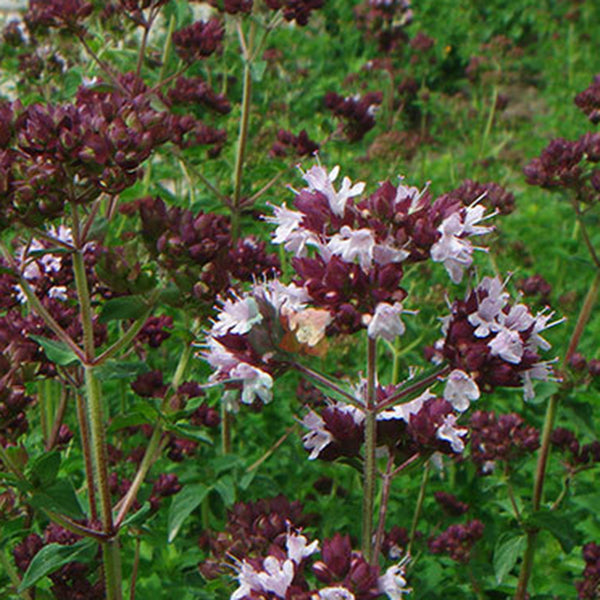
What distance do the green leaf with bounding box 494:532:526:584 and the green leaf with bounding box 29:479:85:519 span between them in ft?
4.30

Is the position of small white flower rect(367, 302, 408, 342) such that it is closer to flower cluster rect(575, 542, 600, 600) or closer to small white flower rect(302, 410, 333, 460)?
small white flower rect(302, 410, 333, 460)

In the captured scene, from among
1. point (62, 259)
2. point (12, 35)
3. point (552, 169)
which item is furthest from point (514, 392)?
point (12, 35)

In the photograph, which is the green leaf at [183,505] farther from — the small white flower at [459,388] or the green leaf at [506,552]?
the small white flower at [459,388]

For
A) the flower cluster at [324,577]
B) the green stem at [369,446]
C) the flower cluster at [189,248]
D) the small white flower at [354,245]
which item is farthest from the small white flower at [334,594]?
the flower cluster at [189,248]

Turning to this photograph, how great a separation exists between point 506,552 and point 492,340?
138cm

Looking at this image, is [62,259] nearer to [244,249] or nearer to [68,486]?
[244,249]

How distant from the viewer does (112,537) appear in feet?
6.93

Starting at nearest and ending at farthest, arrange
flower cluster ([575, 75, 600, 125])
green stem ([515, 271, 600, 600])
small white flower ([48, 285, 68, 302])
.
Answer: small white flower ([48, 285, 68, 302]) < green stem ([515, 271, 600, 600]) < flower cluster ([575, 75, 600, 125])

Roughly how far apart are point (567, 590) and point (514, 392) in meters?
1.02

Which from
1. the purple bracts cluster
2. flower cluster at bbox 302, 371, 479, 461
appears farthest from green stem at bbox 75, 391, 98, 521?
the purple bracts cluster

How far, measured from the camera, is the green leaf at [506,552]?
109 inches

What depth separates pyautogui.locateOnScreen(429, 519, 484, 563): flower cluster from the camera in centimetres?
297

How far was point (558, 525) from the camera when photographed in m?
2.76

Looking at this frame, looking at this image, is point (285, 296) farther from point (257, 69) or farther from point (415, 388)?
point (257, 69)
